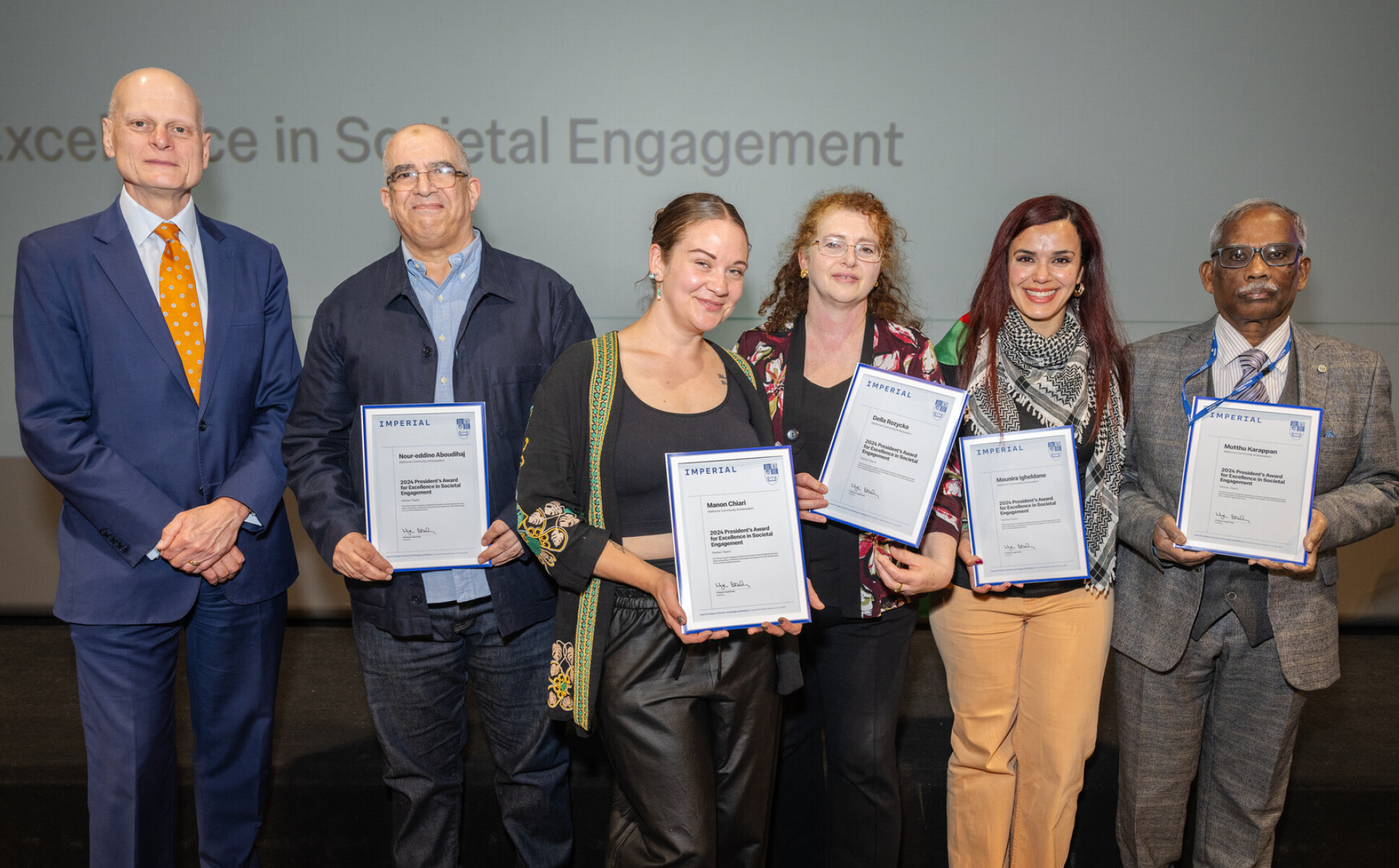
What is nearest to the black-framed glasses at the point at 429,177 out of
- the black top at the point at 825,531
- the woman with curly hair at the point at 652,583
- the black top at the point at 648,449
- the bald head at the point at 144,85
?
the bald head at the point at 144,85

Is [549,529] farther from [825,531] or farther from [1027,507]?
[1027,507]

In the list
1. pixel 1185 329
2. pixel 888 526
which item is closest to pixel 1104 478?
pixel 1185 329

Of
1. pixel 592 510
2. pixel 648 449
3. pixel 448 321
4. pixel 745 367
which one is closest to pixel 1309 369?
pixel 745 367

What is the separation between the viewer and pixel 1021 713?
2156 millimetres

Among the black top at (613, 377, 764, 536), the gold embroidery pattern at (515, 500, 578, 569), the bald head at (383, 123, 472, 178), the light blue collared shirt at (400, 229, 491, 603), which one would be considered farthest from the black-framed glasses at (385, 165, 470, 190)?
the gold embroidery pattern at (515, 500, 578, 569)

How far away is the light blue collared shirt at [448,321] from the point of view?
6.83ft

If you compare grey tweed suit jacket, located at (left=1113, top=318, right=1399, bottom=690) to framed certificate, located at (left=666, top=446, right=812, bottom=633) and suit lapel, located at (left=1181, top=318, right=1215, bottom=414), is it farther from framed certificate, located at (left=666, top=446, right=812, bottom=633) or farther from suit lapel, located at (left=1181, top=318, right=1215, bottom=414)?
framed certificate, located at (left=666, top=446, right=812, bottom=633)

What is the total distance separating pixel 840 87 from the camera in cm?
400

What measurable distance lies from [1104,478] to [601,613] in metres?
1.26

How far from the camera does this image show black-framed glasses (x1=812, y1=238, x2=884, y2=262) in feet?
6.50

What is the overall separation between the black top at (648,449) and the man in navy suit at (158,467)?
1012 mm

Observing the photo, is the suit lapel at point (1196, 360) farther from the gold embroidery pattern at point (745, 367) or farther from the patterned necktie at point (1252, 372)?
the gold embroidery pattern at point (745, 367)

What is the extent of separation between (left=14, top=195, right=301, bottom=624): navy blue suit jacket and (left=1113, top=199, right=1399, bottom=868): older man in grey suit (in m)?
2.16

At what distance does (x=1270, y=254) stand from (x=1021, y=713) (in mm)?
1229
